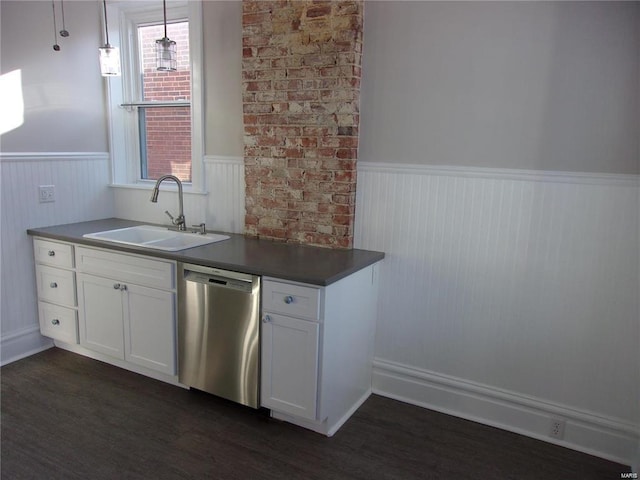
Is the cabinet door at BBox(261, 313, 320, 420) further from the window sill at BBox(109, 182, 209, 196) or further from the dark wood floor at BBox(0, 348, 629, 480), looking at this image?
the window sill at BBox(109, 182, 209, 196)

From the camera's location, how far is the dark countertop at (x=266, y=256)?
232cm

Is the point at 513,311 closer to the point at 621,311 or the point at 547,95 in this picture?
the point at 621,311

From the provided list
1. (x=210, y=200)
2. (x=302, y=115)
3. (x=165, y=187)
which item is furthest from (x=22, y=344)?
(x=302, y=115)

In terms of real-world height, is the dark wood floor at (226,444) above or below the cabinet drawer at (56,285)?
below

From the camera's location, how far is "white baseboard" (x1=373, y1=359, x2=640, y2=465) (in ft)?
7.66

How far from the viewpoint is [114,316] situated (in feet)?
9.61

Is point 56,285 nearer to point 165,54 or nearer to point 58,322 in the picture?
point 58,322

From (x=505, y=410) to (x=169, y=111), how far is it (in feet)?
9.72

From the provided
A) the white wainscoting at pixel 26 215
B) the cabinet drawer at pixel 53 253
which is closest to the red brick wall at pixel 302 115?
the cabinet drawer at pixel 53 253

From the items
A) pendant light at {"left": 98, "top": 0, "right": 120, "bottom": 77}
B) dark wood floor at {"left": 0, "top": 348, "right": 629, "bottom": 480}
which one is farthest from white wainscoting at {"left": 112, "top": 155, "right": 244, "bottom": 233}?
dark wood floor at {"left": 0, "top": 348, "right": 629, "bottom": 480}

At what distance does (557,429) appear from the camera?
245 cm

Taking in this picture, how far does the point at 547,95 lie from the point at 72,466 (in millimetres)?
2793

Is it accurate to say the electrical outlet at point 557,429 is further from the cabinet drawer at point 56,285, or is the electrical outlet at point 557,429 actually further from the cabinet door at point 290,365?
the cabinet drawer at point 56,285

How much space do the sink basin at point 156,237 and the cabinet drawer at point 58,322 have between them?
0.55 m
